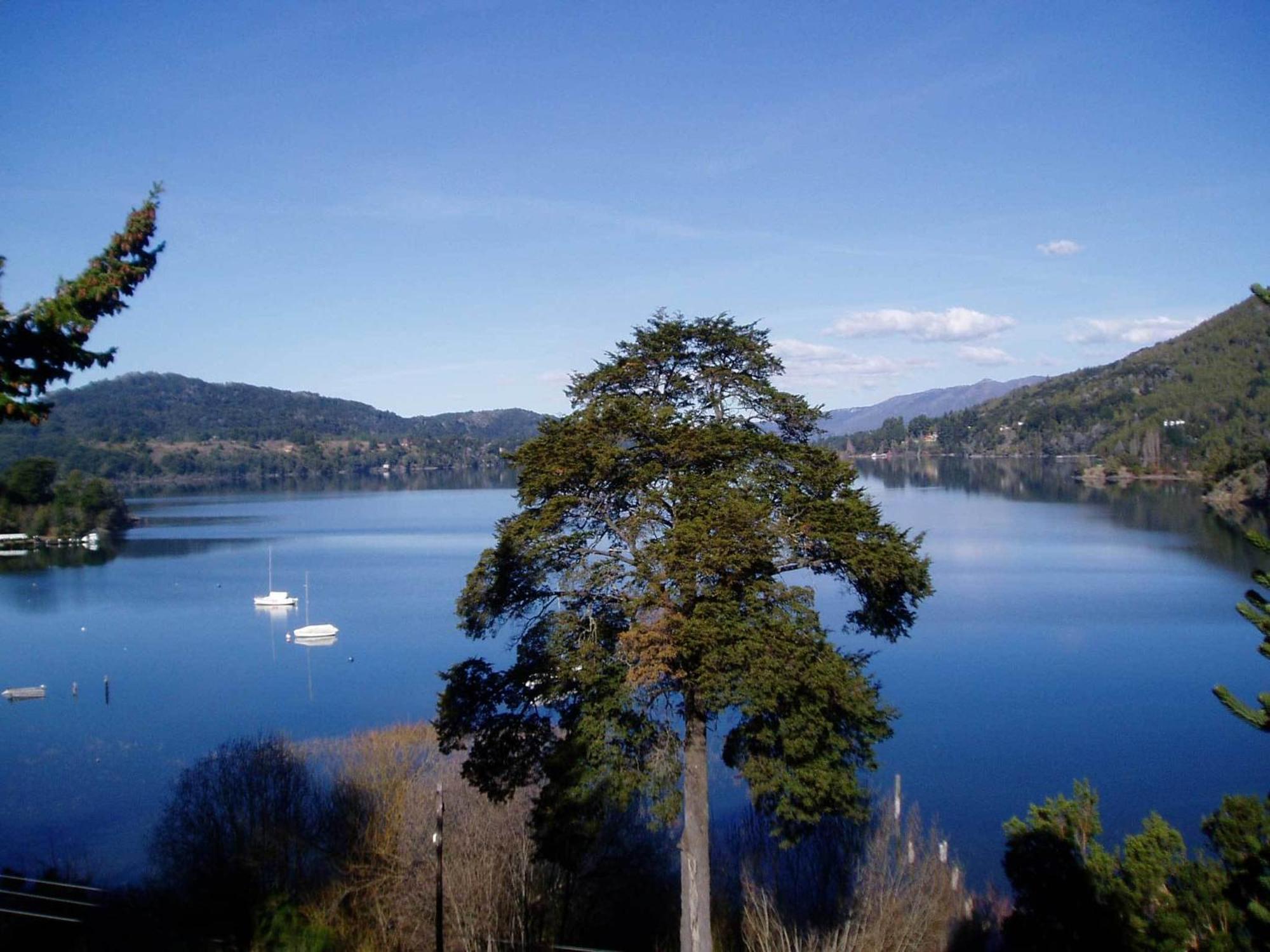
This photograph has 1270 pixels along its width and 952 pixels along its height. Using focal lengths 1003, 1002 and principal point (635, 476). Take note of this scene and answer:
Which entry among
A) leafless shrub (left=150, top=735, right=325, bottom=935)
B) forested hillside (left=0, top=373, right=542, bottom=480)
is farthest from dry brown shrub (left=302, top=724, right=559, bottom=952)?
forested hillside (left=0, top=373, right=542, bottom=480)

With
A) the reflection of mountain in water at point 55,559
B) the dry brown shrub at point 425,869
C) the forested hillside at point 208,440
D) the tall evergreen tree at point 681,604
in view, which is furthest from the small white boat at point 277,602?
the forested hillside at point 208,440

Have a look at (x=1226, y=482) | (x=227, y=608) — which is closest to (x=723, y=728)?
(x=227, y=608)

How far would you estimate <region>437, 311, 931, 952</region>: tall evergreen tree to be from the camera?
327 inches

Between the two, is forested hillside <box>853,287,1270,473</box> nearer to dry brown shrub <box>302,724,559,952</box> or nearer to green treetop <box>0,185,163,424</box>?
dry brown shrub <box>302,724,559,952</box>

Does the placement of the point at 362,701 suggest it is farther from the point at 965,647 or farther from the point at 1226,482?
the point at 1226,482

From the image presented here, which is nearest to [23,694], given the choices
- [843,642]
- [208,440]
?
[843,642]

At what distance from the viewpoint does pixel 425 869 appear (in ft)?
35.8

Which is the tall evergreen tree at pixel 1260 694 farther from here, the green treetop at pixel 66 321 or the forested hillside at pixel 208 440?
the forested hillside at pixel 208 440

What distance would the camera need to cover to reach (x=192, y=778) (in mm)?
14633

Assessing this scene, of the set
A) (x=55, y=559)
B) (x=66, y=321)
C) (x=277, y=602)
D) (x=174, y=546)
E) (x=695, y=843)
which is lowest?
(x=277, y=602)

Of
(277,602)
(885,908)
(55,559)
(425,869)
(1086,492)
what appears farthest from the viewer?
(1086,492)

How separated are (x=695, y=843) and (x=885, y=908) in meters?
2.88

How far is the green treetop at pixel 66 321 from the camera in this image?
6.00 m

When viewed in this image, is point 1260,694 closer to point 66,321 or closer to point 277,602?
point 66,321
